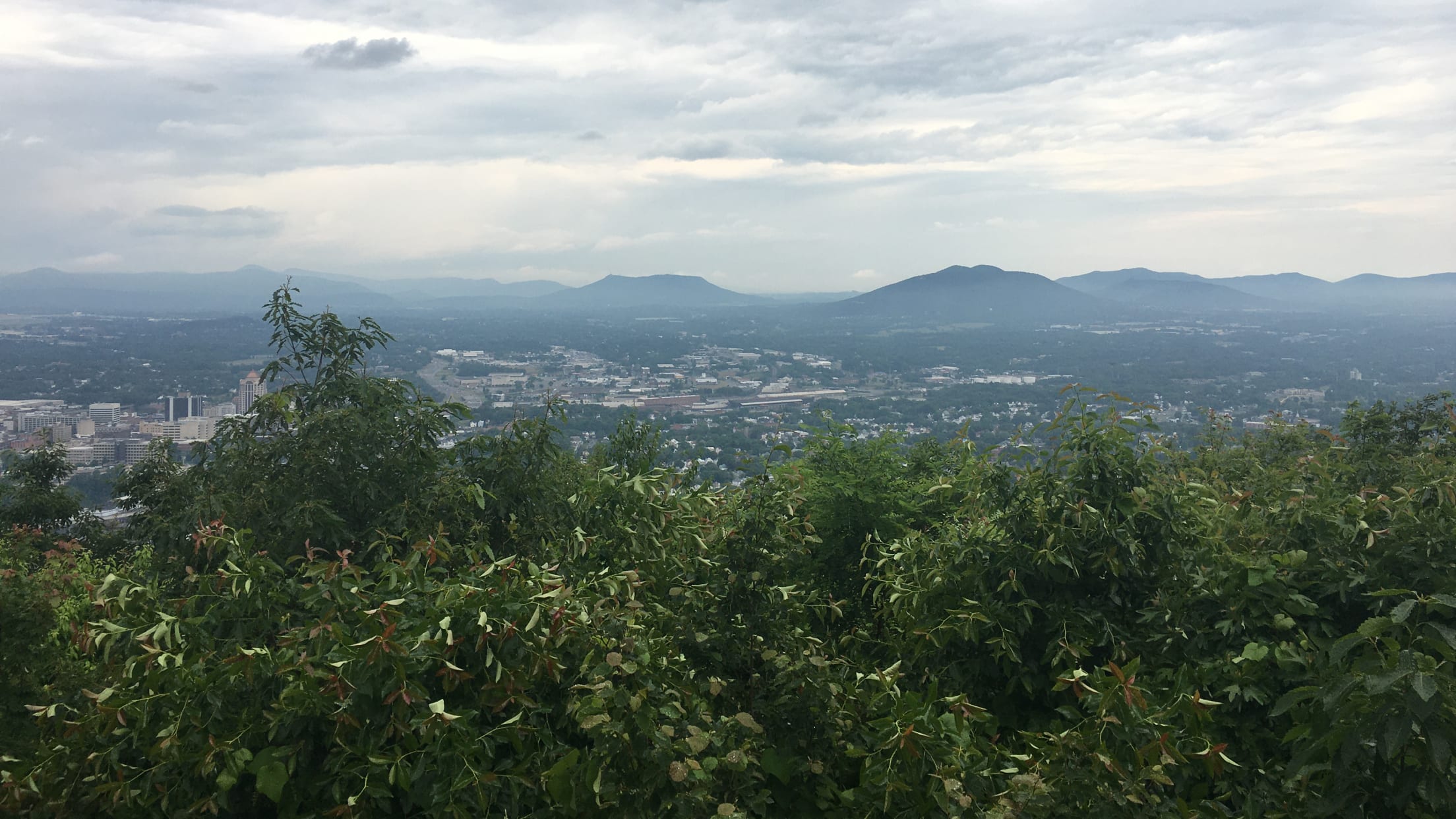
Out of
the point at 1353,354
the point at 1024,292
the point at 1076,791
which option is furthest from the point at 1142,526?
the point at 1024,292

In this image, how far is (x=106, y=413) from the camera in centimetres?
3356

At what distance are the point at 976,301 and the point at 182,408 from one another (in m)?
170

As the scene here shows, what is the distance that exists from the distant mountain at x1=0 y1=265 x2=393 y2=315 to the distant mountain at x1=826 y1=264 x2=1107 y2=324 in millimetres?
93505

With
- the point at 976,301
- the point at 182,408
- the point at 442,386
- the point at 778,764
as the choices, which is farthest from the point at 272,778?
the point at 976,301

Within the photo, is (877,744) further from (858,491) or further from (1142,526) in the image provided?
(858,491)

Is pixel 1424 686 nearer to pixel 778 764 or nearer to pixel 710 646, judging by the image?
pixel 778 764

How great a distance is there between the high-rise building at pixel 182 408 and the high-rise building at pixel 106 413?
1.75 metres

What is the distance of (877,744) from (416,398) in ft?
13.0

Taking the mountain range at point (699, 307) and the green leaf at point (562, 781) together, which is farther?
the mountain range at point (699, 307)

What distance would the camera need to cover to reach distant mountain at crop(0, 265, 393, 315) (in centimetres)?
9356

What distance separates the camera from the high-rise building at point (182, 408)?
29078 mm

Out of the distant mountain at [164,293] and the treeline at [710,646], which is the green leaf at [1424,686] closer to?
the treeline at [710,646]

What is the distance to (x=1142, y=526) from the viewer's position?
4.20 m

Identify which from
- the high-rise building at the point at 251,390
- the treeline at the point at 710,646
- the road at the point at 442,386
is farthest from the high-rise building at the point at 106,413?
the treeline at the point at 710,646
